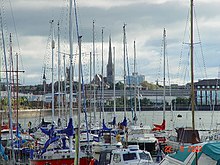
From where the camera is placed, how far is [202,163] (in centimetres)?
1405

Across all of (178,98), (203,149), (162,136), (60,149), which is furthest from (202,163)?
(178,98)

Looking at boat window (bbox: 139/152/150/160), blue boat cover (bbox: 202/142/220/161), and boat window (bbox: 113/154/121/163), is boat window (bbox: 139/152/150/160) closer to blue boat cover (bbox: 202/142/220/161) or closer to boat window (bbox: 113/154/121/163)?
boat window (bbox: 113/154/121/163)

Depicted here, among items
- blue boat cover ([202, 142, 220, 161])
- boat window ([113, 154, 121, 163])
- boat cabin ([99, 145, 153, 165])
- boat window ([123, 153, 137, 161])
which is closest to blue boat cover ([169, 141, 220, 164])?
blue boat cover ([202, 142, 220, 161])

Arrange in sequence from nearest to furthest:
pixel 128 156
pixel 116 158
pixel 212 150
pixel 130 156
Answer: pixel 212 150 → pixel 128 156 → pixel 130 156 → pixel 116 158

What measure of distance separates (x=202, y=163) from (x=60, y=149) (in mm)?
19999

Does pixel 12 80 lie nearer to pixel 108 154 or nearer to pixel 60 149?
pixel 60 149

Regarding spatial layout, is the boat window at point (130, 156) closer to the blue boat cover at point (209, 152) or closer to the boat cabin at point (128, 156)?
the boat cabin at point (128, 156)

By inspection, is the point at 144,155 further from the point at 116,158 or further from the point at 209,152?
the point at 209,152

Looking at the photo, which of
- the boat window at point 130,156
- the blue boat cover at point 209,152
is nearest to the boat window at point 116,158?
the boat window at point 130,156

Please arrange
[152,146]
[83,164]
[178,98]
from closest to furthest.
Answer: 1. [83,164]
2. [152,146]
3. [178,98]

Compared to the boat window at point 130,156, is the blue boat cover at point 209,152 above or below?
above

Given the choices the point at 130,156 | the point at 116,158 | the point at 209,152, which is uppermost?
the point at 209,152

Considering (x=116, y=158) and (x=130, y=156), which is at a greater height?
(x=130, y=156)

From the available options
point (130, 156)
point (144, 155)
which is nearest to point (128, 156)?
point (130, 156)
